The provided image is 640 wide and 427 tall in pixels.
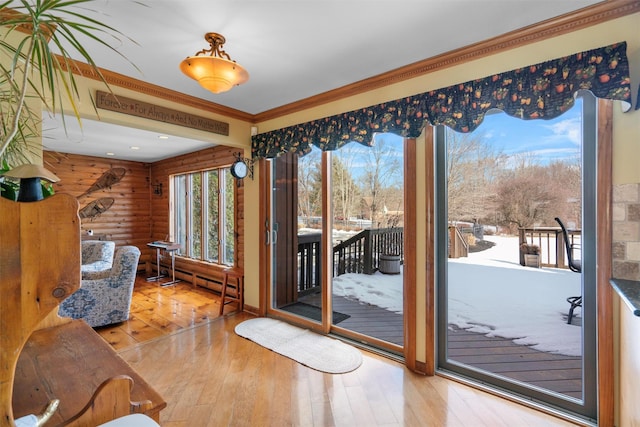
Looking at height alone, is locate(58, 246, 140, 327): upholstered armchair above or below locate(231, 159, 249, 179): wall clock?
below

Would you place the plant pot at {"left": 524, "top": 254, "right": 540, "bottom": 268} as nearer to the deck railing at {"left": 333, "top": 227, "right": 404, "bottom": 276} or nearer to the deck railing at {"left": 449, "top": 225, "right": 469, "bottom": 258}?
the deck railing at {"left": 449, "top": 225, "right": 469, "bottom": 258}

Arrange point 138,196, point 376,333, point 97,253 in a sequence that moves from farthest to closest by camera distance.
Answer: point 138,196, point 97,253, point 376,333

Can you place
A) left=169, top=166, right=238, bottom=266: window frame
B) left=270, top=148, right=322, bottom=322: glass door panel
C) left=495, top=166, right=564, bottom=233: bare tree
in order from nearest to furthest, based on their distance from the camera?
left=495, top=166, right=564, bottom=233: bare tree < left=270, top=148, right=322, bottom=322: glass door panel < left=169, top=166, right=238, bottom=266: window frame

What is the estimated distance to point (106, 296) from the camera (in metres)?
3.64

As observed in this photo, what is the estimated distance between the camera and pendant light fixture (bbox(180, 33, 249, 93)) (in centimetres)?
193

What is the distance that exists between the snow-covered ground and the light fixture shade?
2191mm

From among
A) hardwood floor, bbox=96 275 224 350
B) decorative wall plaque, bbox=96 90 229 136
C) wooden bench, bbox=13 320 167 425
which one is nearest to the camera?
wooden bench, bbox=13 320 167 425

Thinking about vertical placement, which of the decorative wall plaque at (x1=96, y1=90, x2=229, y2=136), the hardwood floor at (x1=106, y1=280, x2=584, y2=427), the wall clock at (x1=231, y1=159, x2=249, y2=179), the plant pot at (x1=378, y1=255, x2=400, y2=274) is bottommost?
the hardwood floor at (x1=106, y1=280, x2=584, y2=427)

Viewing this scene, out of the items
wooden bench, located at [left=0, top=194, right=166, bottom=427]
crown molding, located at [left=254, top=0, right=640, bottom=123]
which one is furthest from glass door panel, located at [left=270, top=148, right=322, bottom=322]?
wooden bench, located at [left=0, top=194, right=166, bottom=427]

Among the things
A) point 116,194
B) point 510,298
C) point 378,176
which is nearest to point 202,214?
point 116,194

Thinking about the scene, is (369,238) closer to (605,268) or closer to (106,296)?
(605,268)

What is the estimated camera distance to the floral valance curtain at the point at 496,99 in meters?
1.80

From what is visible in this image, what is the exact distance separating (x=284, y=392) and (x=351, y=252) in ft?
4.99

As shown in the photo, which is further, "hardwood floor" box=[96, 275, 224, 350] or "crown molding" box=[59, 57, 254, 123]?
"hardwood floor" box=[96, 275, 224, 350]
